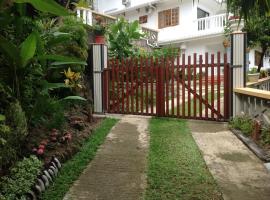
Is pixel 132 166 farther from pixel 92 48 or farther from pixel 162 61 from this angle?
pixel 92 48

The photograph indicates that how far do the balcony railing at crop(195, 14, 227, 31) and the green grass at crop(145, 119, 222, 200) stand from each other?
13758 millimetres

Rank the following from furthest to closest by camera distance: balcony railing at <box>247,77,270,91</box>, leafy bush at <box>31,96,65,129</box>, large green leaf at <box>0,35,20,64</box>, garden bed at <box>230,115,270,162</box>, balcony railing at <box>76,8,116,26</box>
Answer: balcony railing at <box>76,8,116,26</box>
balcony railing at <box>247,77,270,91</box>
garden bed at <box>230,115,270,162</box>
leafy bush at <box>31,96,65,129</box>
large green leaf at <box>0,35,20,64</box>

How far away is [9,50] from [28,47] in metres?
0.22

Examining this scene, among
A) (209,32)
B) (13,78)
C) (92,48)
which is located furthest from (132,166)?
(209,32)

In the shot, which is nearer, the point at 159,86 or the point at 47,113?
the point at 47,113

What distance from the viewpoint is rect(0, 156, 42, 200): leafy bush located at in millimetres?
3592

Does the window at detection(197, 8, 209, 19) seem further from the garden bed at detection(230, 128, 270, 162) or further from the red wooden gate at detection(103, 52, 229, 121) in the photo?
the garden bed at detection(230, 128, 270, 162)

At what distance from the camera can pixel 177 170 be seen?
15.4ft

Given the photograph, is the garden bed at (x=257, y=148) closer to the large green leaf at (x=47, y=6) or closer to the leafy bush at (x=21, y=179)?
the leafy bush at (x=21, y=179)

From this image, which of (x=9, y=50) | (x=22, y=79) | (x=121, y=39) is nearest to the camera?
(x=9, y=50)

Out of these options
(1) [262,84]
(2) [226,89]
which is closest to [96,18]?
(1) [262,84]

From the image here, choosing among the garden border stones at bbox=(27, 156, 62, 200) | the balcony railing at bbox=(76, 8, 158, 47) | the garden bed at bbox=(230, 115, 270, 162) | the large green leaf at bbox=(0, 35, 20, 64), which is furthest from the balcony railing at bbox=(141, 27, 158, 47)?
the large green leaf at bbox=(0, 35, 20, 64)

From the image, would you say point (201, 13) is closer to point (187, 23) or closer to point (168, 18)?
point (187, 23)

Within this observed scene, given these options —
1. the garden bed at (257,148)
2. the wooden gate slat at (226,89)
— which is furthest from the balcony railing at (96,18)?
the garden bed at (257,148)
